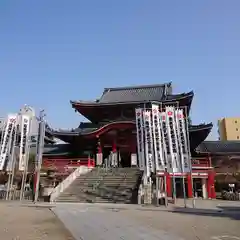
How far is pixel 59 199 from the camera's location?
21.9m

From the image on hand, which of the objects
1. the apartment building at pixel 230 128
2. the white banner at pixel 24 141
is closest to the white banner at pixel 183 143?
the white banner at pixel 24 141

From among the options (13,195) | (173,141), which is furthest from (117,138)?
(173,141)

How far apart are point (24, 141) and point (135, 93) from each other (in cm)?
2245

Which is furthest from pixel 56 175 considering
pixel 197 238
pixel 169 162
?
pixel 197 238

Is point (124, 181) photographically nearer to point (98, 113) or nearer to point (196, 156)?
point (196, 156)

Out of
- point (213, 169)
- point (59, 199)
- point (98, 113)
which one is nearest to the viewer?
point (59, 199)

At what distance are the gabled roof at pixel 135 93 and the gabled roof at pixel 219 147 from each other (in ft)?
30.3

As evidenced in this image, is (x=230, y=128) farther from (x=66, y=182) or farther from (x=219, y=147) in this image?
(x=66, y=182)

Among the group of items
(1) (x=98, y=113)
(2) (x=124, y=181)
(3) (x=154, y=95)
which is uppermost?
(3) (x=154, y=95)

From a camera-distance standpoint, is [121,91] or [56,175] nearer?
[56,175]

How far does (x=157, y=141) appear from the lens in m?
19.8

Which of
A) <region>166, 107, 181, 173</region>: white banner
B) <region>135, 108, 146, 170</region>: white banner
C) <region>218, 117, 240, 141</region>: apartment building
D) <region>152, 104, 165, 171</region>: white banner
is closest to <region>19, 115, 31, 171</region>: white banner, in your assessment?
<region>135, 108, 146, 170</region>: white banner

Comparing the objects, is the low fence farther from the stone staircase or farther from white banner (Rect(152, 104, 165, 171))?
white banner (Rect(152, 104, 165, 171))

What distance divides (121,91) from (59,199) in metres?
24.9
